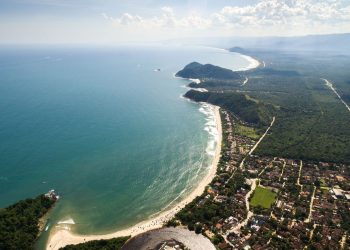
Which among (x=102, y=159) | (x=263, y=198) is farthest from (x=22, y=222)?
(x=263, y=198)

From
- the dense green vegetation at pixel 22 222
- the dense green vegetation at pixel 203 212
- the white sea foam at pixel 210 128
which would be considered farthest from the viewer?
the white sea foam at pixel 210 128

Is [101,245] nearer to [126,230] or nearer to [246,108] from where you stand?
[126,230]

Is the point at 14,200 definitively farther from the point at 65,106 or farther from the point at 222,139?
the point at 65,106

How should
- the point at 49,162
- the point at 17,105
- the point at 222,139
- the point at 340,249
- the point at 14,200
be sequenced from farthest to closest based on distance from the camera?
the point at 17,105 < the point at 222,139 < the point at 49,162 < the point at 14,200 < the point at 340,249

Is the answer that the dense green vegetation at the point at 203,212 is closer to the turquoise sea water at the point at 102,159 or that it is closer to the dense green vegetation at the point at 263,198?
the dense green vegetation at the point at 263,198

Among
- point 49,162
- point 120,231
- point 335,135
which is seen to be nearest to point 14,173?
point 49,162

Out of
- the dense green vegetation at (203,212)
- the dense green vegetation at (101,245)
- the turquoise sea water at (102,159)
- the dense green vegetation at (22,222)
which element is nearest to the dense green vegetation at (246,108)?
the turquoise sea water at (102,159)
